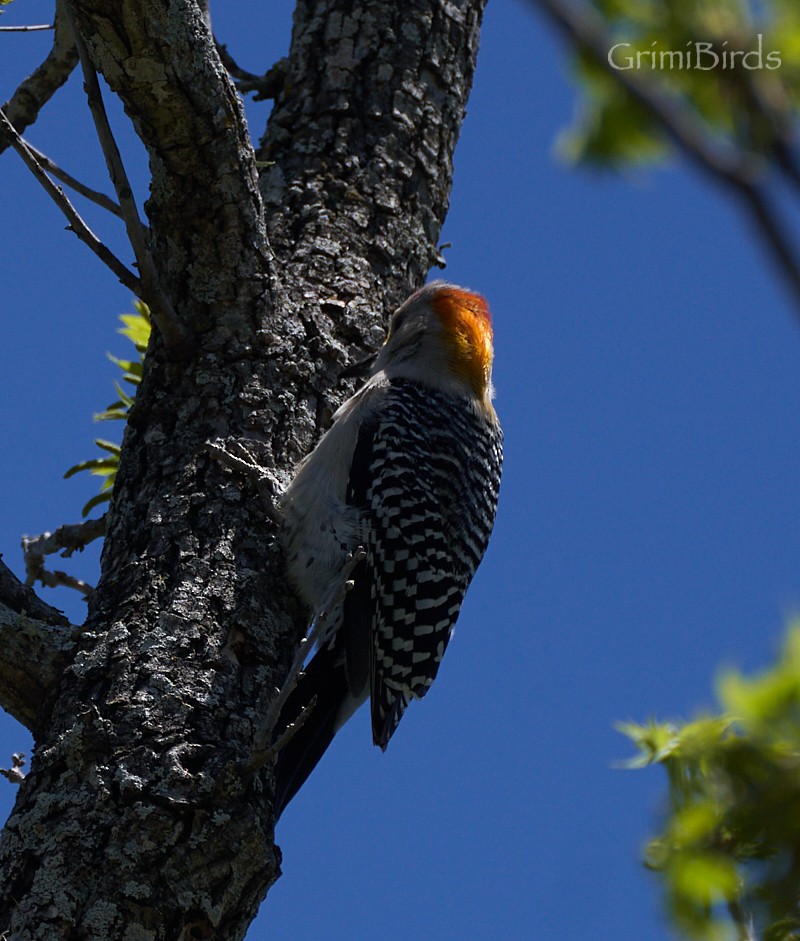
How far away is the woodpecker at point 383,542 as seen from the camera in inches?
180

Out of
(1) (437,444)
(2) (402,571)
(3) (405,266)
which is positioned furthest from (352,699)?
(3) (405,266)

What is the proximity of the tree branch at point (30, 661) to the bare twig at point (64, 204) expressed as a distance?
1.21 meters

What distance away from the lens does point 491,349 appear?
6293 millimetres

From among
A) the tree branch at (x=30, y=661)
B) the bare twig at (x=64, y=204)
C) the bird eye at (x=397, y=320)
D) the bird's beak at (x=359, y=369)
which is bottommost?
the tree branch at (x=30, y=661)

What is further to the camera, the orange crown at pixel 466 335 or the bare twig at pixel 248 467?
the orange crown at pixel 466 335

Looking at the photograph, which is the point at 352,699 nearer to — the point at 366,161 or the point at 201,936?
the point at 201,936

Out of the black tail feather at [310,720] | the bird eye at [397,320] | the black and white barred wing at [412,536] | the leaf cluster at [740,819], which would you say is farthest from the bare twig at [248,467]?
the leaf cluster at [740,819]

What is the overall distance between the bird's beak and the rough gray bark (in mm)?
52

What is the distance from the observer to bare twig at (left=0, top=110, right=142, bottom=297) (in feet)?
13.3

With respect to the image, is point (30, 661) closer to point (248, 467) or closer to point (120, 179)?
point (248, 467)

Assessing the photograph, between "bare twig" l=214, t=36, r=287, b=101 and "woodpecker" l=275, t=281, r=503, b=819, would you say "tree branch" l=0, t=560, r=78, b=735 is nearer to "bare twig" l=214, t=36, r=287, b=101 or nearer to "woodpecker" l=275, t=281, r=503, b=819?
"woodpecker" l=275, t=281, r=503, b=819

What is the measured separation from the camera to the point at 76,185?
4.30 metres

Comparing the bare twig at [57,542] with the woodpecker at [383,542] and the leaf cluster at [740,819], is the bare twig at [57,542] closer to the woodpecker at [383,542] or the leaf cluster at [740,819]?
the woodpecker at [383,542]

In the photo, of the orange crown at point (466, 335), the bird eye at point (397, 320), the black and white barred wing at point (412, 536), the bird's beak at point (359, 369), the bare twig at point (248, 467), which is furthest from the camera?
the orange crown at point (466, 335)
